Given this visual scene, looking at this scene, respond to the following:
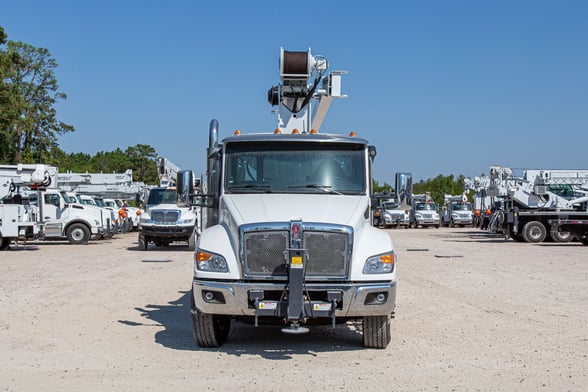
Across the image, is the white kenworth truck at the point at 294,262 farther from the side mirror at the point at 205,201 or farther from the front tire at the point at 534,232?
the front tire at the point at 534,232

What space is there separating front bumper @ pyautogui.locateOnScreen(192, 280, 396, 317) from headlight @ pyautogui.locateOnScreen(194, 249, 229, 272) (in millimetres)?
148

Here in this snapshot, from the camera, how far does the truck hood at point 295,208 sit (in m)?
7.80

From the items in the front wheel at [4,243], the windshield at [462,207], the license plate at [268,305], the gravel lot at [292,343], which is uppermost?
the windshield at [462,207]

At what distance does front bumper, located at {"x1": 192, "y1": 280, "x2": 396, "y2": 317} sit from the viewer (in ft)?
24.5

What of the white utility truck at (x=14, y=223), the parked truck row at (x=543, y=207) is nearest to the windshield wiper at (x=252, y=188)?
the white utility truck at (x=14, y=223)

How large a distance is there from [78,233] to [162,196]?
5.66 m

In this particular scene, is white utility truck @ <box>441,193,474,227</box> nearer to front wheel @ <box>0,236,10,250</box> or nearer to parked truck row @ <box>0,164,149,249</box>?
parked truck row @ <box>0,164,149,249</box>

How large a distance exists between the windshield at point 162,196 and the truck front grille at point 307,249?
17671 millimetres

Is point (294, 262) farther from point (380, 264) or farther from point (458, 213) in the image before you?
point (458, 213)

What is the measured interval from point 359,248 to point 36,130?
64.5 meters

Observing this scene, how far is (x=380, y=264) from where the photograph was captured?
25.0 feet

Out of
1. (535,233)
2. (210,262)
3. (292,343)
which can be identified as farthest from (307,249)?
(535,233)

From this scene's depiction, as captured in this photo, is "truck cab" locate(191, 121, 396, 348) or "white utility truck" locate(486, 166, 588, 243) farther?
"white utility truck" locate(486, 166, 588, 243)

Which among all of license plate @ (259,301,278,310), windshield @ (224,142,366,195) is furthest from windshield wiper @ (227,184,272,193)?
license plate @ (259,301,278,310)
